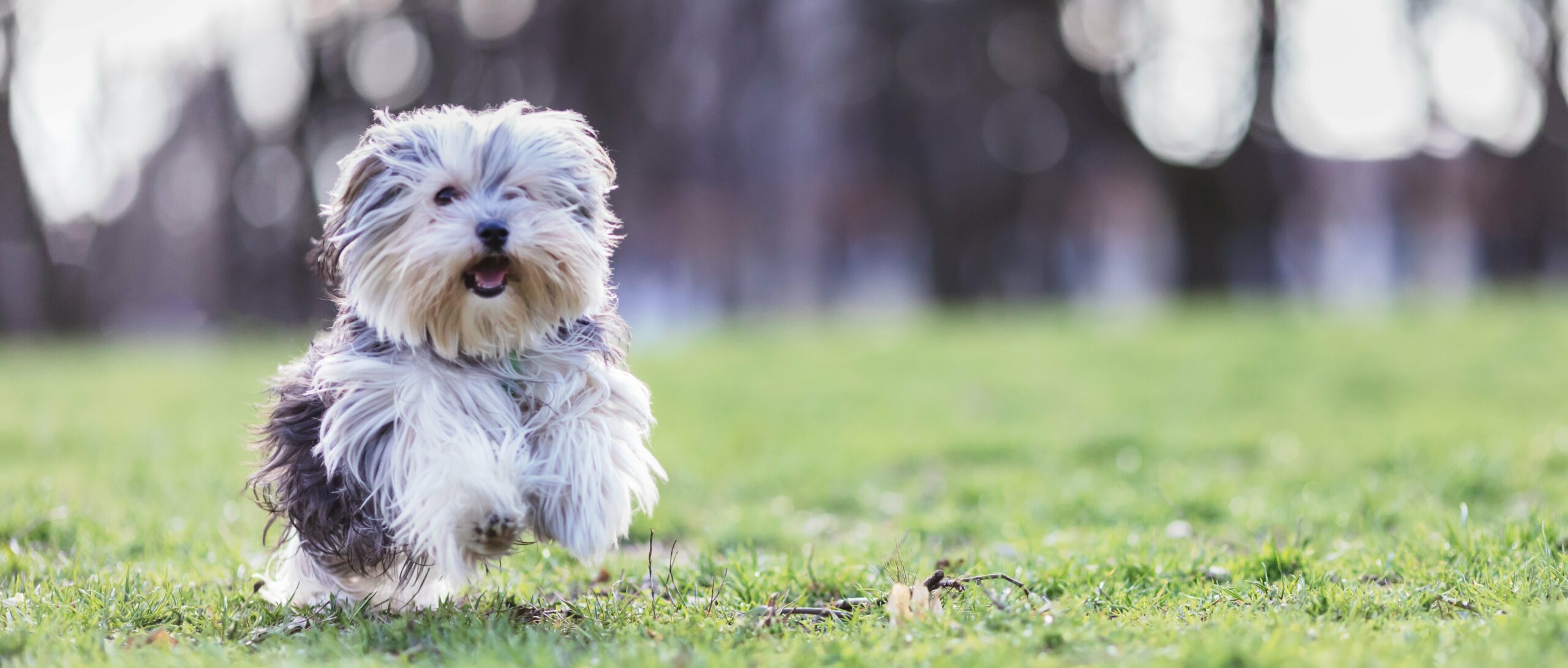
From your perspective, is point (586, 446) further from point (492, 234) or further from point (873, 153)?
point (873, 153)

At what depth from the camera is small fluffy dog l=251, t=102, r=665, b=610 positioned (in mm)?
3701

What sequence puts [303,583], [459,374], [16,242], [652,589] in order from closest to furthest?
[459,374]
[303,583]
[652,589]
[16,242]

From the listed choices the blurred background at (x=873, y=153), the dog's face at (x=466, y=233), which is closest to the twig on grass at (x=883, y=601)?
the dog's face at (x=466, y=233)

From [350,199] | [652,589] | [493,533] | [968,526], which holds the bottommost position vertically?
[968,526]

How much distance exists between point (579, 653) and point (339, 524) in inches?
38.0

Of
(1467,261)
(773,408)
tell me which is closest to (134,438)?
(773,408)

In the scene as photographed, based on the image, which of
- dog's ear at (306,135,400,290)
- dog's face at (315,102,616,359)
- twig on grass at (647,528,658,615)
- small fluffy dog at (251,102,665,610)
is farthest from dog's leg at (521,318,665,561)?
dog's ear at (306,135,400,290)

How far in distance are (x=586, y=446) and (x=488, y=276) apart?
1.93ft

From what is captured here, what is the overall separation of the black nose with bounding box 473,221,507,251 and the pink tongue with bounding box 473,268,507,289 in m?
0.08

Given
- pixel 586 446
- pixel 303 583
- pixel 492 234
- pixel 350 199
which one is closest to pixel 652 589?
pixel 586 446

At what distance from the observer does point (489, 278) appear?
3809mm

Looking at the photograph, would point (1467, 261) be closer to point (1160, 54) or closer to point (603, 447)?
point (1160, 54)

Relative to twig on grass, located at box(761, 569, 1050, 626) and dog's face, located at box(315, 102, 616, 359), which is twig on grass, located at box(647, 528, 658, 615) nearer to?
twig on grass, located at box(761, 569, 1050, 626)

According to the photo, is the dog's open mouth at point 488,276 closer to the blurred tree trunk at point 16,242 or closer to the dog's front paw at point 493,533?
the dog's front paw at point 493,533
